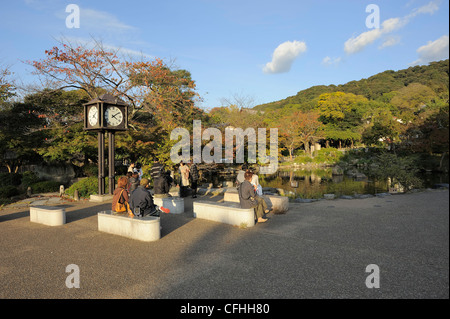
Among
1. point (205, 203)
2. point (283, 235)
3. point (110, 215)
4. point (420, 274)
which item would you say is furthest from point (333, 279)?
point (110, 215)

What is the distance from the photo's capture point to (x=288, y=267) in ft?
13.2

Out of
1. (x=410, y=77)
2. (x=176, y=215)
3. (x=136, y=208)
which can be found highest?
(x=410, y=77)

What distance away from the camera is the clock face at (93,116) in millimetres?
9692

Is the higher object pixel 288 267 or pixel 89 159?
pixel 89 159

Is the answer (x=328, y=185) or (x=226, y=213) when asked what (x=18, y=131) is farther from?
(x=328, y=185)

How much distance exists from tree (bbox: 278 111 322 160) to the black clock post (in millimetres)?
26503

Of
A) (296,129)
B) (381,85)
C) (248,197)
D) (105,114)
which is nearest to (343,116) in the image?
(296,129)

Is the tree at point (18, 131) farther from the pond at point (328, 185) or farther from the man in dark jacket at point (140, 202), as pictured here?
the man in dark jacket at point (140, 202)

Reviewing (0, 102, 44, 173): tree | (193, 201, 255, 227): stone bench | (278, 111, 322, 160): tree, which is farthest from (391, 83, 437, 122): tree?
(0, 102, 44, 173): tree

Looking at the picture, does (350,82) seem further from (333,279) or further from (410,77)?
(333,279)

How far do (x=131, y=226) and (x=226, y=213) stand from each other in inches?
92.1

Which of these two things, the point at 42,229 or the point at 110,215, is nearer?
the point at 110,215

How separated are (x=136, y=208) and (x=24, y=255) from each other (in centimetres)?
208

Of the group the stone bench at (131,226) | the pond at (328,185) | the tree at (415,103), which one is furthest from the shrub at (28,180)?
the tree at (415,103)
